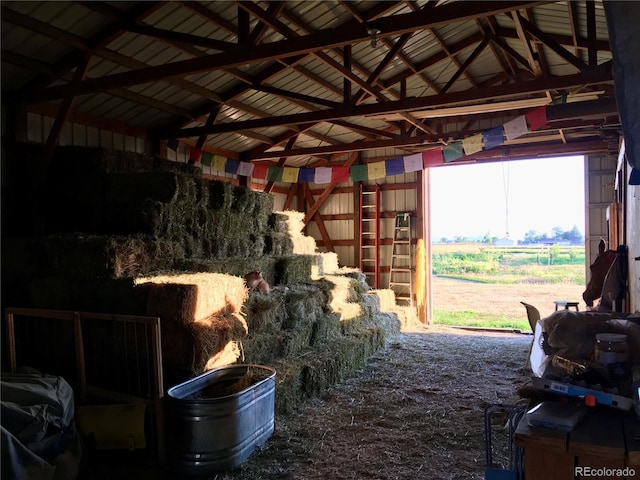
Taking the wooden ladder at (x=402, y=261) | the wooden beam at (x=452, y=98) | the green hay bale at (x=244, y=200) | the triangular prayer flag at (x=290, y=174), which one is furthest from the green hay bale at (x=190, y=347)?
the wooden ladder at (x=402, y=261)

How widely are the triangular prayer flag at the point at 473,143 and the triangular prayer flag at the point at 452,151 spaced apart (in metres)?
→ 0.16

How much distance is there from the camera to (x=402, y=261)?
11.3m

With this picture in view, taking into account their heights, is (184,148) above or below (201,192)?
above

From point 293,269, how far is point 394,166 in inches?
121

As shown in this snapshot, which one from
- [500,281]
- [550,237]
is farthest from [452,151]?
[550,237]

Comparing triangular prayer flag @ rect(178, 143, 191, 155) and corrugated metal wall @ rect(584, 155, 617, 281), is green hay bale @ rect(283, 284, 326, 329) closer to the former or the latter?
triangular prayer flag @ rect(178, 143, 191, 155)

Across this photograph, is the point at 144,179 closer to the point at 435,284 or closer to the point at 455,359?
the point at 455,359

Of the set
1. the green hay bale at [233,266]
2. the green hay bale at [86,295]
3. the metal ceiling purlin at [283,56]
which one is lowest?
the green hay bale at [86,295]

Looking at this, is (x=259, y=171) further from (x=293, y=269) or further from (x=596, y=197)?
(x=596, y=197)

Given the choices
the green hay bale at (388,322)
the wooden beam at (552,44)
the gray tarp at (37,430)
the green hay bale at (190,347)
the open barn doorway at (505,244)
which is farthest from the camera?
the open barn doorway at (505,244)

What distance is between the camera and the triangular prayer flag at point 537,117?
633cm

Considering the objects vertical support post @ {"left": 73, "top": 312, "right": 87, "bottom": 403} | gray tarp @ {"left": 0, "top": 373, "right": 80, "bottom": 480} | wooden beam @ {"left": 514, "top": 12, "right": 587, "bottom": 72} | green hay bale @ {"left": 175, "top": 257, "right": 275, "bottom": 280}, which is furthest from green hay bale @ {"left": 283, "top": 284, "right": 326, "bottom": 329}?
wooden beam @ {"left": 514, "top": 12, "right": 587, "bottom": 72}

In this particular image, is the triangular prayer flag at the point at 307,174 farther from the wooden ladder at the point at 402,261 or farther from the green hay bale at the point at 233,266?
the green hay bale at the point at 233,266

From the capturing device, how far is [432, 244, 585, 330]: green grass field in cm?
1408
